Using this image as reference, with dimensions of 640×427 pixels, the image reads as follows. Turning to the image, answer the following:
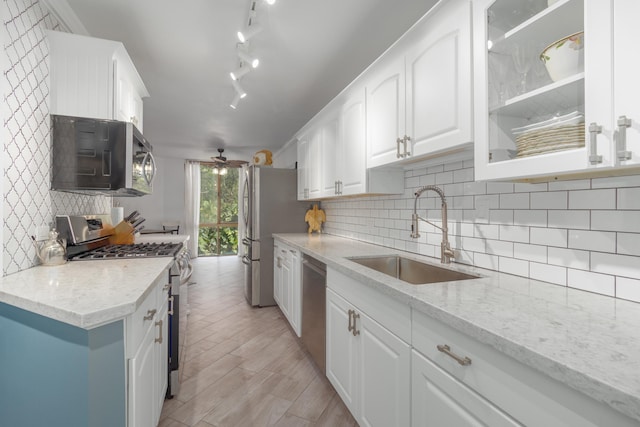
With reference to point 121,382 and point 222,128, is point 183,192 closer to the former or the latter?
point 222,128

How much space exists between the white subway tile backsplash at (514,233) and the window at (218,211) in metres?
6.80

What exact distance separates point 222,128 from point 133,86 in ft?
7.36

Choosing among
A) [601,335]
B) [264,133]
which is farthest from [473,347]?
[264,133]

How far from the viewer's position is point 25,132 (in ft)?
4.76

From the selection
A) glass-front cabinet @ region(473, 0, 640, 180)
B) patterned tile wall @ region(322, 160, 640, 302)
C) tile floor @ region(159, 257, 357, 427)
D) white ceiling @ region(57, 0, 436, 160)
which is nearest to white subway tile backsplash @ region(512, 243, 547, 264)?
patterned tile wall @ region(322, 160, 640, 302)

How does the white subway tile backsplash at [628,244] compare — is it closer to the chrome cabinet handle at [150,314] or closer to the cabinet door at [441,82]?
the cabinet door at [441,82]

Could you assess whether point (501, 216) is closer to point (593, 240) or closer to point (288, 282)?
point (593, 240)

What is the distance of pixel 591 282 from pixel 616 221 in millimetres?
238

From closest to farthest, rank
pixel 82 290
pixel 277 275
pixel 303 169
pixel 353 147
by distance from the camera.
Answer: pixel 82 290 < pixel 353 147 < pixel 277 275 < pixel 303 169

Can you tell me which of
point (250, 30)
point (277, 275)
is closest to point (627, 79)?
point (250, 30)

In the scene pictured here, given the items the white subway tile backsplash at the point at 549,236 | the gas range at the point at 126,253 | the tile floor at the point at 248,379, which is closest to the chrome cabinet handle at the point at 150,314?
the gas range at the point at 126,253

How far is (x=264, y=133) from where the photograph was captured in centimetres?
473

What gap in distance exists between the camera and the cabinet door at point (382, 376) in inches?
44.8

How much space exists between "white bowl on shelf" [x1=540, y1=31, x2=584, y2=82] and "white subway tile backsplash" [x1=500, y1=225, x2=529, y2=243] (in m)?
0.65
